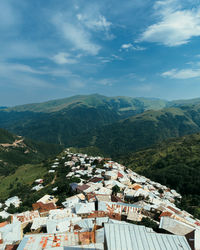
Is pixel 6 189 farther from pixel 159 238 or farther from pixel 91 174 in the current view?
pixel 159 238

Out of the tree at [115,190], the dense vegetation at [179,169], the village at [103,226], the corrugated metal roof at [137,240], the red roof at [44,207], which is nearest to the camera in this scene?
the corrugated metal roof at [137,240]

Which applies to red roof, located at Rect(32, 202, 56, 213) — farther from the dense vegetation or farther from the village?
the dense vegetation

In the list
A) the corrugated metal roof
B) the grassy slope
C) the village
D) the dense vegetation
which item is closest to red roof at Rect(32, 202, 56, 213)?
the village

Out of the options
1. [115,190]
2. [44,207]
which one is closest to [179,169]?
[115,190]

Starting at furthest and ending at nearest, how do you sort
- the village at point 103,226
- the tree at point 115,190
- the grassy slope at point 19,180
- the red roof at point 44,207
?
the grassy slope at point 19,180 < the tree at point 115,190 < the red roof at point 44,207 < the village at point 103,226

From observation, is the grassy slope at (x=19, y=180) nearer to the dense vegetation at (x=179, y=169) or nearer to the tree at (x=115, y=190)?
the tree at (x=115, y=190)

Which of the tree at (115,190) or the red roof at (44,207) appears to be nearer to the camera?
the red roof at (44,207)

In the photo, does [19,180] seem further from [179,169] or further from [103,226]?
[179,169]

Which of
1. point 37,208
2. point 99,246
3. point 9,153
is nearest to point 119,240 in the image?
point 99,246

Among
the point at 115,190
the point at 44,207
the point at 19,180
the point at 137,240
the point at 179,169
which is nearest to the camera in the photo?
the point at 137,240

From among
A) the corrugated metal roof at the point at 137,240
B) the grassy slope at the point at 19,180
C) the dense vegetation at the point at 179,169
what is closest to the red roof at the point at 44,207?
the corrugated metal roof at the point at 137,240
